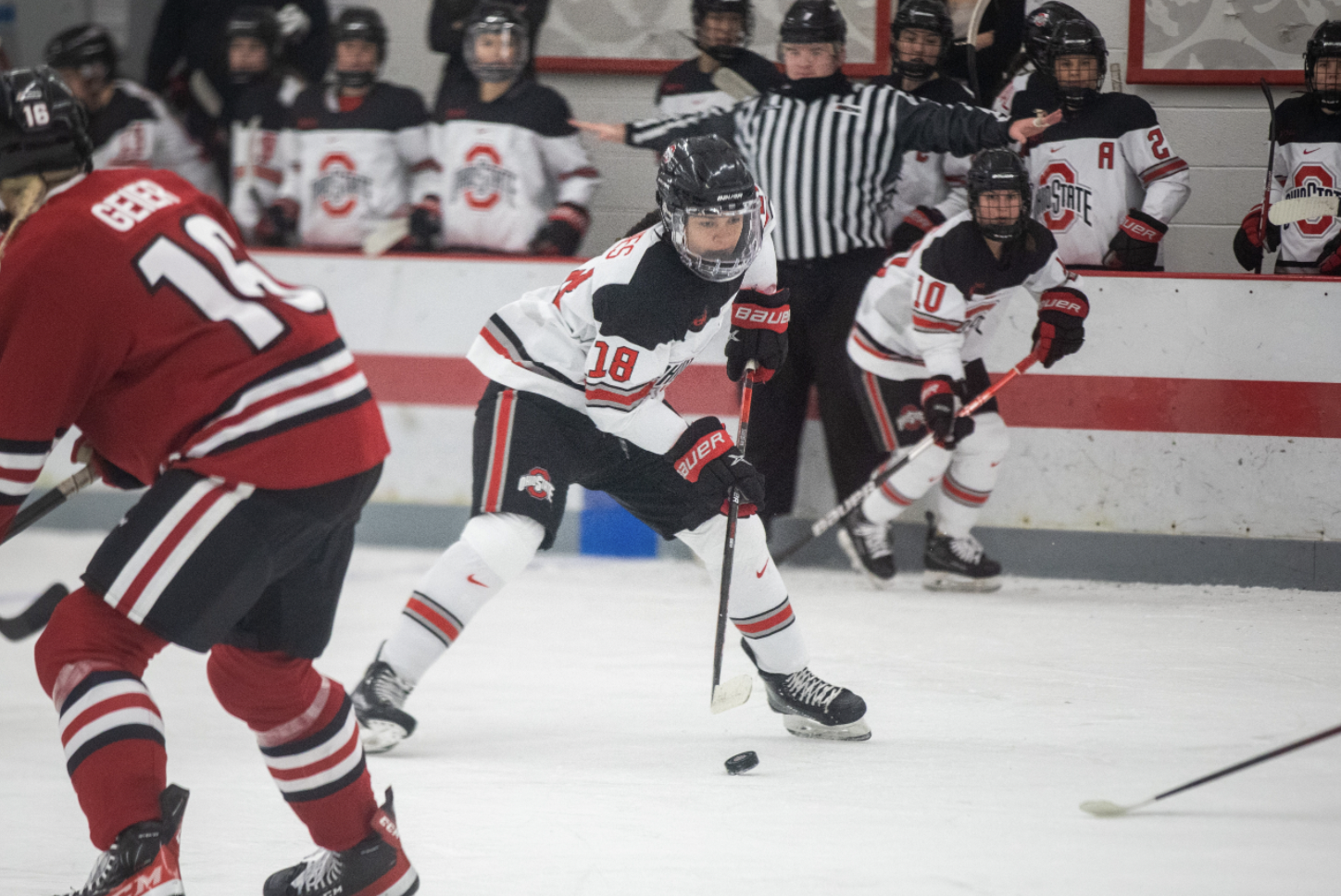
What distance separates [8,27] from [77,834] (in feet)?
16.3

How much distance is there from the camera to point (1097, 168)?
3906 millimetres

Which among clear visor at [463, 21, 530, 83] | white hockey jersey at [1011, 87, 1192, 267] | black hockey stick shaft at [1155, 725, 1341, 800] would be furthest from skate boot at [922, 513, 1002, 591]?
clear visor at [463, 21, 530, 83]

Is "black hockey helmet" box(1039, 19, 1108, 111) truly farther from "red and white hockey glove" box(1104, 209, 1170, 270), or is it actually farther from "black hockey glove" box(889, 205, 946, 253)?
"black hockey glove" box(889, 205, 946, 253)

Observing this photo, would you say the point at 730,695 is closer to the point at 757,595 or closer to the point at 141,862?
the point at 757,595

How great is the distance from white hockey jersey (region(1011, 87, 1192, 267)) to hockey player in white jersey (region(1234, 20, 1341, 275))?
0.74ft

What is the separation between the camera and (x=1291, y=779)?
2.29m

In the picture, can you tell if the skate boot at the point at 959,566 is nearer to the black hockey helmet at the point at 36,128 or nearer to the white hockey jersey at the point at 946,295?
the white hockey jersey at the point at 946,295

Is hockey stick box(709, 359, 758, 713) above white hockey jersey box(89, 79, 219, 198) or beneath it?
beneath

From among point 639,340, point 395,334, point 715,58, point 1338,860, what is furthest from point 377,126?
point 1338,860

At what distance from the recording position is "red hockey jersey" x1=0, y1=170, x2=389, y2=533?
1608 millimetres

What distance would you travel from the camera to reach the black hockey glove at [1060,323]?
12.1 ft

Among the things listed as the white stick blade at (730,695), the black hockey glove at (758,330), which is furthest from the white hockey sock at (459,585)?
the black hockey glove at (758,330)

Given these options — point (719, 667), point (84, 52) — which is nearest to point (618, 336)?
point (719, 667)

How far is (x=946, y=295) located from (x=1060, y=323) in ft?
0.95
